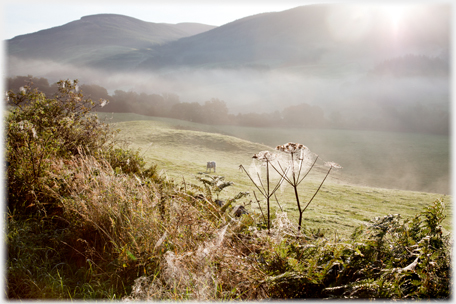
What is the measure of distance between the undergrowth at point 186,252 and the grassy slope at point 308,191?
1448 millimetres

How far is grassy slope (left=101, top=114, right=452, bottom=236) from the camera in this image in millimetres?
4723

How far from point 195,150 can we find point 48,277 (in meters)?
14.3

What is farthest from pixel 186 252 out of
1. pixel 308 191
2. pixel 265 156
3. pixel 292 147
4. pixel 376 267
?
pixel 308 191

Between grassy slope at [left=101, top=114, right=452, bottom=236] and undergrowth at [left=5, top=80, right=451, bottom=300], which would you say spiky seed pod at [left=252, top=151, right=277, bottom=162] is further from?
grassy slope at [left=101, top=114, right=452, bottom=236]

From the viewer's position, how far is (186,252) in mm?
2523

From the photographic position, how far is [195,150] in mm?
16844

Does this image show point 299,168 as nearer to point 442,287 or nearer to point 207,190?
point 442,287

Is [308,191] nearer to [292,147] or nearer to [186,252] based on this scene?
[292,147]

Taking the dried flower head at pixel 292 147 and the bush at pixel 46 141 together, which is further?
Answer: the bush at pixel 46 141

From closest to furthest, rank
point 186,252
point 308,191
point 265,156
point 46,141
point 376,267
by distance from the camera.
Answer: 1. point 376,267
2. point 186,252
3. point 265,156
4. point 46,141
5. point 308,191

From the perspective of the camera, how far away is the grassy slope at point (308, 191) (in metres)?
4.72

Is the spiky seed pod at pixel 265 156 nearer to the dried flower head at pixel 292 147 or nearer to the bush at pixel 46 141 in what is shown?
the dried flower head at pixel 292 147

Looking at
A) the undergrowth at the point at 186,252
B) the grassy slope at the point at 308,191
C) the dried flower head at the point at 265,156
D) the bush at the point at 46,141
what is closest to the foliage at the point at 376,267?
the undergrowth at the point at 186,252

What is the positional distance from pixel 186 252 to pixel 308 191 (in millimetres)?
5978
